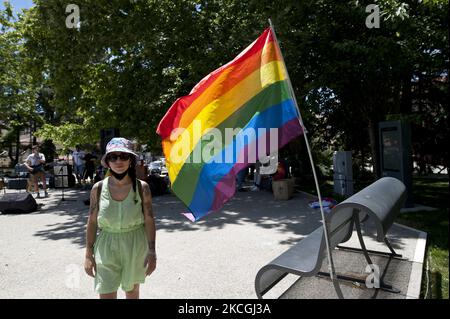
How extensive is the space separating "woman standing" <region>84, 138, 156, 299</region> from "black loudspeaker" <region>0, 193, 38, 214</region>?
9097mm

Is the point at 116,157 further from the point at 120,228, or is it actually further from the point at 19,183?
the point at 19,183

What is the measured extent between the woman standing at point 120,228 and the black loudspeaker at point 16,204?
910 cm

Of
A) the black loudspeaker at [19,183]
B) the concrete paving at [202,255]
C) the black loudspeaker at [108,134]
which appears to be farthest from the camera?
the black loudspeaker at [19,183]

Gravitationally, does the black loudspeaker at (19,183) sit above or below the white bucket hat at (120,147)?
below

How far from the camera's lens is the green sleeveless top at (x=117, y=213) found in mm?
2984

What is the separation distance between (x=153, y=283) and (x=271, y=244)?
8.03 feet

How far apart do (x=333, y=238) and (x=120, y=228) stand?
2308 mm

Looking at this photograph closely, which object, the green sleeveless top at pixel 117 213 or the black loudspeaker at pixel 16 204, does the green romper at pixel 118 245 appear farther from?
the black loudspeaker at pixel 16 204

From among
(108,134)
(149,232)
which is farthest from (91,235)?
(108,134)

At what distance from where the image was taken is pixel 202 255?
5980mm

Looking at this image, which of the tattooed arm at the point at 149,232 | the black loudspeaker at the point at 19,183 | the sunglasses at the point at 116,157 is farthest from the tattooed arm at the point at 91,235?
the black loudspeaker at the point at 19,183

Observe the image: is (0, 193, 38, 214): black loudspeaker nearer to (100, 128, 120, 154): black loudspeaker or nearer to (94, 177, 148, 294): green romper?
(100, 128, 120, 154): black loudspeaker

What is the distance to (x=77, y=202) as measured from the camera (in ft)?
42.2
